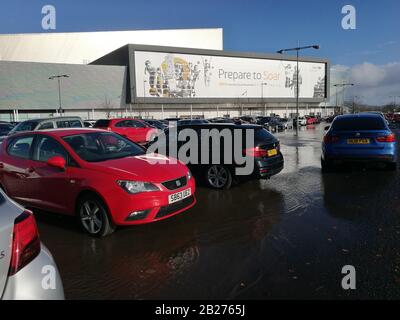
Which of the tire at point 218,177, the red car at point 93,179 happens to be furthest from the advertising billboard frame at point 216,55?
the red car at point 93,179

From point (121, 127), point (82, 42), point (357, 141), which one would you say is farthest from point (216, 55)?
point (357, 141)

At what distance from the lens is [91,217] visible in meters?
4.80

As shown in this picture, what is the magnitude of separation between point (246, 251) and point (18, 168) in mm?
3901

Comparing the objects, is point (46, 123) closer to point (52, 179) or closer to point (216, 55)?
point (52, 179)

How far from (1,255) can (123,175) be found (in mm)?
2635

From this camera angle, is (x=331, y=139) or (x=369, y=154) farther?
(x=331, y=139)

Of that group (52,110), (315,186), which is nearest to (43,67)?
(52,110)

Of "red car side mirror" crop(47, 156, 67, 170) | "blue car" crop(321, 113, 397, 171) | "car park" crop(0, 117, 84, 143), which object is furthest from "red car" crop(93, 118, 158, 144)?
"red car side mirror" crop(47, 156, 67, 170)

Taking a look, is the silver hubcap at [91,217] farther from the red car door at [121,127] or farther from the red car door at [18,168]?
the red car door at [121,127]

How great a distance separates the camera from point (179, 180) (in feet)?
16.7

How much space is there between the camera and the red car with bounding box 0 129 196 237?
179 inches

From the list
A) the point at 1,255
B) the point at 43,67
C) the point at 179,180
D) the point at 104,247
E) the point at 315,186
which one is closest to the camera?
the point at 1,255

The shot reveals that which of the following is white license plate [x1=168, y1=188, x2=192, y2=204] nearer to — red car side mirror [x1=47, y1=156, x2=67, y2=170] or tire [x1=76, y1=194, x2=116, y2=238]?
tire [x1=76, y1=194, x2=116, y2=238]

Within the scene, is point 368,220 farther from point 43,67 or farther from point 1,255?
point 43,67
